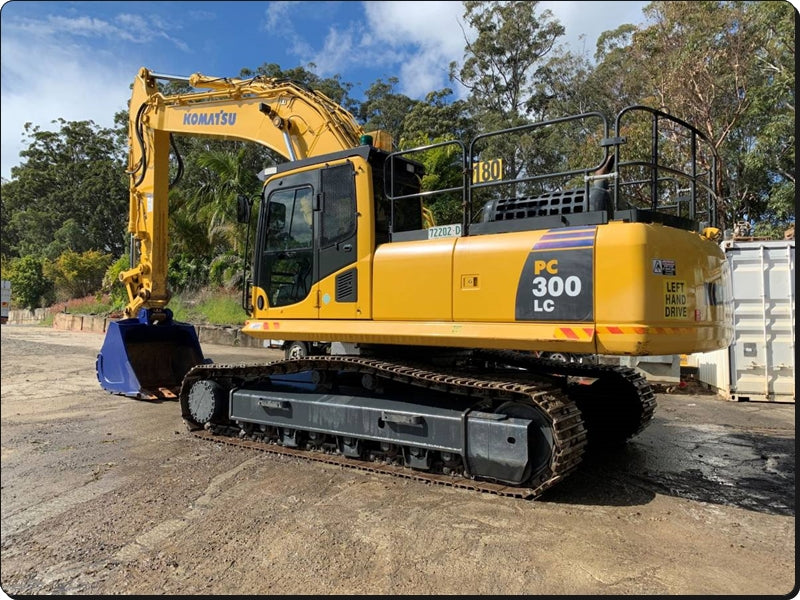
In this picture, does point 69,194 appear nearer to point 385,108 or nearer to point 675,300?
point 385,108

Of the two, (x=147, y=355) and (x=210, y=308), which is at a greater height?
(x=210, y=308)

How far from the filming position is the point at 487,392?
461 centimetres

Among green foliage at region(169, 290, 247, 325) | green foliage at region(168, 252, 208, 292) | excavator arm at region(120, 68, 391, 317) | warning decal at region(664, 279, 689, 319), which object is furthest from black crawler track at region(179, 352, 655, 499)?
green foliage at region(168, 252, 208, 292)

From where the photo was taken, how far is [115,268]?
96.6 feet

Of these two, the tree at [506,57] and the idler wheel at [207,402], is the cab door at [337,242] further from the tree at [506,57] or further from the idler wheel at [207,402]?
the tree at [506,57]

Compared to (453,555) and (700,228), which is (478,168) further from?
(453,555)

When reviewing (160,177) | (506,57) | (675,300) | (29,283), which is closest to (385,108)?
(506,57)

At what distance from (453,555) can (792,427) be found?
634 cm

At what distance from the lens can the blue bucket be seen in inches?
303

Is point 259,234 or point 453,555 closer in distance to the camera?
point 453,555

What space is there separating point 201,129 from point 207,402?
387 cm

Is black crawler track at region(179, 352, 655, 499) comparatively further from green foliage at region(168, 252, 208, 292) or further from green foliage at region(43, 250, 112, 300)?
green foliage at region(43, 250, 112, 300)

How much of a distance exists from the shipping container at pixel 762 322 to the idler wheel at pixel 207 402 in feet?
26.1

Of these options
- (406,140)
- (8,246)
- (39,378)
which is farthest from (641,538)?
(8,246)
